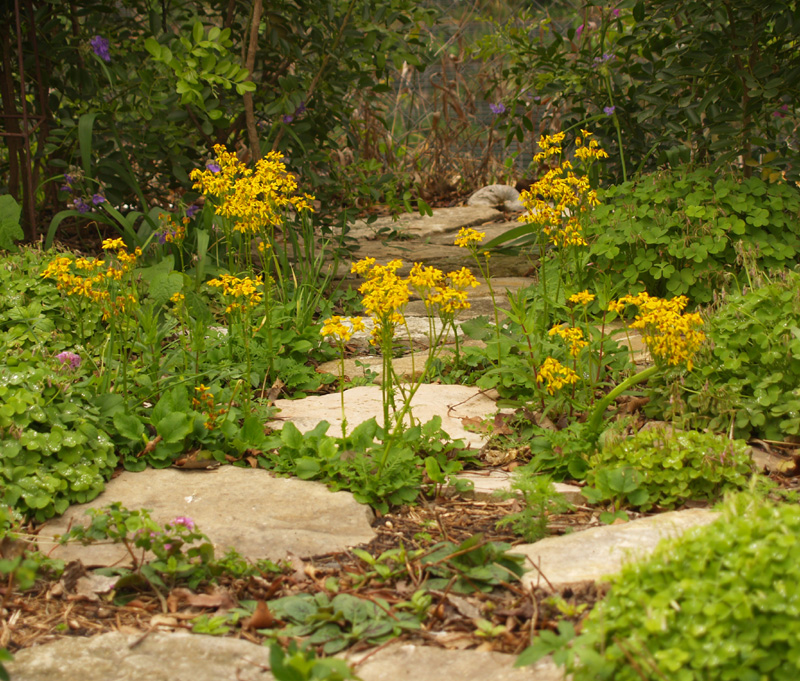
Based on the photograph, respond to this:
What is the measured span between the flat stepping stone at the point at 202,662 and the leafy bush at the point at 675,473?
79 cm

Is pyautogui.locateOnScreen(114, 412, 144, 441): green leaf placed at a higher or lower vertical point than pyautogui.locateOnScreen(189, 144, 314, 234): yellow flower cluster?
lower

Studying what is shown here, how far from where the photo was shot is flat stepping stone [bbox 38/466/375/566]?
Result: 77.6 inches

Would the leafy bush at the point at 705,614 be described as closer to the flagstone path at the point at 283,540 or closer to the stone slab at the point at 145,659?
the flagstone path at the point at 283,540

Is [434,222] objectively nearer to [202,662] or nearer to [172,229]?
[172,229]

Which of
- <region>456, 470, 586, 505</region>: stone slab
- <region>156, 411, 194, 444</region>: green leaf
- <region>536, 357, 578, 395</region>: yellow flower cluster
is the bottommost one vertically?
<region>456, 470, 586, 505</region>: stone slab

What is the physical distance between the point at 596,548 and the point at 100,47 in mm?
4056

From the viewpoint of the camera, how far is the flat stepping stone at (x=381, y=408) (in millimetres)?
2793

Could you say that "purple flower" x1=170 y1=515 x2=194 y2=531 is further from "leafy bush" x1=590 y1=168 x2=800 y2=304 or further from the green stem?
"leafy bush" x1=590 y1=168 x2=800 y2=304

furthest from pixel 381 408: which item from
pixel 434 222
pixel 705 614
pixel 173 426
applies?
pixel 434 222

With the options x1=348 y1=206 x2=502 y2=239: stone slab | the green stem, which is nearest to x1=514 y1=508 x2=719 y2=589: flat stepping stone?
the green stem

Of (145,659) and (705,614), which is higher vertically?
(705,614)

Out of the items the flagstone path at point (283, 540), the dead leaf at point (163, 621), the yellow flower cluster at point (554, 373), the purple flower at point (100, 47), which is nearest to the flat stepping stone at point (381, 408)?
the flagstone path at point (283, 540)

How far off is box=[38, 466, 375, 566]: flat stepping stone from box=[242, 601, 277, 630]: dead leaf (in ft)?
0.94

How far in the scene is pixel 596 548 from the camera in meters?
1.83
